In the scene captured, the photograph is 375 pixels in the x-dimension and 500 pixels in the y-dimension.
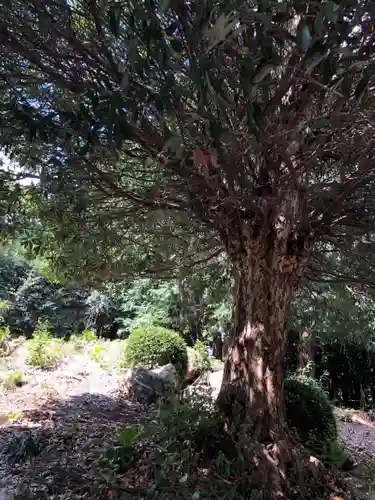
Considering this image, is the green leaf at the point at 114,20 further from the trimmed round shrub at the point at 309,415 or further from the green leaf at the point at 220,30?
the trimmed round shrub at the point at 309,415

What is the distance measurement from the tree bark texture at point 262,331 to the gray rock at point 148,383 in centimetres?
245

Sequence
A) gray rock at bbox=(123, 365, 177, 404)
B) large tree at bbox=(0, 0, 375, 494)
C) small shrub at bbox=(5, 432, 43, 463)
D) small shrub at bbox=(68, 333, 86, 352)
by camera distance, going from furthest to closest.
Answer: small shrub at bbox=(68, 333, 86, 352)
gray rock at bbox=(123, 365, 177, 404)
small shrub at bbox=(5, 432, 43, 463)
large tree at bbox=(0, 0, 375, 494)

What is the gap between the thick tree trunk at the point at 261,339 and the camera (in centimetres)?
313

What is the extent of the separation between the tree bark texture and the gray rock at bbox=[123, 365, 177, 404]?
8.05ft

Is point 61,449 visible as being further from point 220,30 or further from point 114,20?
point 220,30

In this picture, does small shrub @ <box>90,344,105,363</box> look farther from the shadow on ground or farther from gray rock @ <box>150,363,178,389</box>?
the shadow on ground

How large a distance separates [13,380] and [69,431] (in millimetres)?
1832

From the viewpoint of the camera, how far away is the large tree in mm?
1266

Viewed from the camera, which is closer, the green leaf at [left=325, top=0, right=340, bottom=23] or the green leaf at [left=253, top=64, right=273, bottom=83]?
the green leaf at [left=325, top=0, right=340, bottom=23]

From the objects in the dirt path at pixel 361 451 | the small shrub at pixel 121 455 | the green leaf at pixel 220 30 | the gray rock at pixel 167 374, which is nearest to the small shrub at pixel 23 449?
the small shrub at pixel 121 455

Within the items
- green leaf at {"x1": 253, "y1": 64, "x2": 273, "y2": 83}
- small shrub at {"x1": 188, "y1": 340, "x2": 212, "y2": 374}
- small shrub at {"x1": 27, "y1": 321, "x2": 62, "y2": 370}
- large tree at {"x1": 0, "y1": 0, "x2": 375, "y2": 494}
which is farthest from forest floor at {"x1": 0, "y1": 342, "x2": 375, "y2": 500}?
green leaf at {"x1": 253, "y1": 64, "x2": 273, "y2": 83}

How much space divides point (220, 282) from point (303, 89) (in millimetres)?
3069

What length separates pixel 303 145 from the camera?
289 cm

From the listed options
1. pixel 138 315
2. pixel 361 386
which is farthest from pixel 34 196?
pixel 361 386
